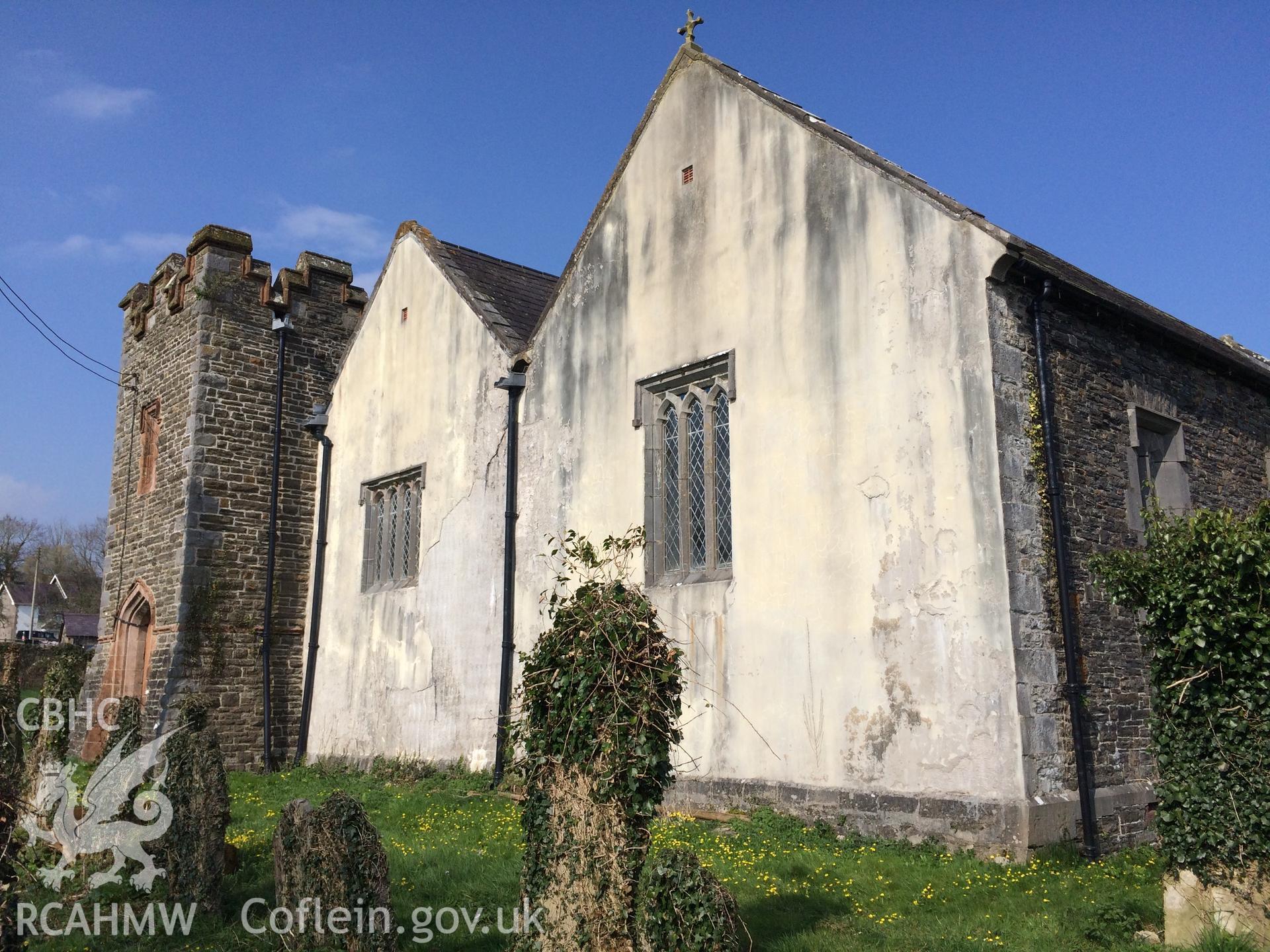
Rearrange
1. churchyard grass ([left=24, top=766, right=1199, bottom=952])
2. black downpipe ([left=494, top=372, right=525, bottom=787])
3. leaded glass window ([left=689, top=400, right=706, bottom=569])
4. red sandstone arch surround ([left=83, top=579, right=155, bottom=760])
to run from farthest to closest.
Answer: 1. red sandstone arch surround ([left=83, top=579, right=155, bottom=760])
2. black downpipe ([left=494, top=372, right=525, bottom=787])
3. leaded glass window ([left=689, top=400, right=706, bottom=569])
4. churchyard grass ([left=24, top=766, right=1199, bottom=952])

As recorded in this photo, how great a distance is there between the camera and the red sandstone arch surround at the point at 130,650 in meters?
17.6

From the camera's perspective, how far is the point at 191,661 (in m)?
16.1

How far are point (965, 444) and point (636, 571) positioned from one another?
418 cm

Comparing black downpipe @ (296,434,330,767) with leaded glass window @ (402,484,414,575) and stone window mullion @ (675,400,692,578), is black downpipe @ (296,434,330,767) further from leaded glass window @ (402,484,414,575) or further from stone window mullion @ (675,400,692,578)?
stone window mullion @ (675,400,692,578)

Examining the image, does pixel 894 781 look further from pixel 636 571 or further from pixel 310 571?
pixel 310 571

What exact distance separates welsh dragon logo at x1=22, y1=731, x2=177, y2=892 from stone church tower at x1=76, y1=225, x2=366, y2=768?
7437 mm

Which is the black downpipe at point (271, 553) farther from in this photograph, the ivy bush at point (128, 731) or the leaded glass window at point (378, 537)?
the ivy bush at point (128, 731)

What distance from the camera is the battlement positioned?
1783 centimetres

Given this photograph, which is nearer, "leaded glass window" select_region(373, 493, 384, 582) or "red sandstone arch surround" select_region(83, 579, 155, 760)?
"leaded glass window" select_region(373, 493, 384, 582)

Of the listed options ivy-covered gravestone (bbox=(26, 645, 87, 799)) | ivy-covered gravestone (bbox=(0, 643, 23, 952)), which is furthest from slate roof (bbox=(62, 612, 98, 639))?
ivy-covered gravestone (bbox=(0, 643, 23, 952))

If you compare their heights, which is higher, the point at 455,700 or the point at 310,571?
the point at 310,571

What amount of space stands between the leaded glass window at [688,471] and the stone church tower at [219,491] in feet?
27.2

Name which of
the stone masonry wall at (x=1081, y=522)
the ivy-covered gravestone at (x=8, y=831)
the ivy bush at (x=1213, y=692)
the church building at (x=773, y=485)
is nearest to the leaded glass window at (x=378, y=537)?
the church building at (x=773, y=485)

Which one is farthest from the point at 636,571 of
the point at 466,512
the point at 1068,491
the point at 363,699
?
the point at 363,699
